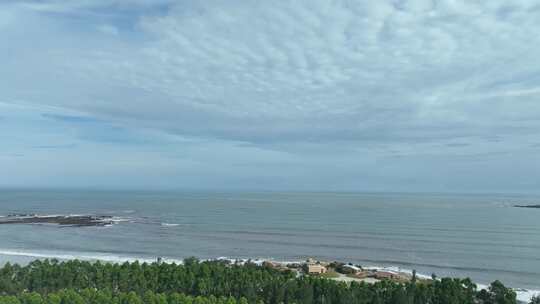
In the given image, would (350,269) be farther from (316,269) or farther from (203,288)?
(203,288)

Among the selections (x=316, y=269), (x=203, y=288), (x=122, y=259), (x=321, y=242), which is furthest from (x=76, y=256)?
(x=321, y=242)

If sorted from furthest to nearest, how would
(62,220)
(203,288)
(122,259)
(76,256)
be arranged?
1. (62,220)
2. (76,256)
3. (122,259)
4. (203,288)

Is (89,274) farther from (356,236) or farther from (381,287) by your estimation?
(356,236)

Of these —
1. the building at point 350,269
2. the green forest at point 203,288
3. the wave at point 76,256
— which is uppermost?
the green forest at point 203,288

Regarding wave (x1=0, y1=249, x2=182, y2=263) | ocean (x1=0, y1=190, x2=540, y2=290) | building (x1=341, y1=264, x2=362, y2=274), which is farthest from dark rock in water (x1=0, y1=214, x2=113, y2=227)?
building (x1=341, y1=264, x2=362, y2=274)

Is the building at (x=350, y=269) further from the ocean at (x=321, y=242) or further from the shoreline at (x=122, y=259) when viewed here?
the ocean at (x=321, y=242)

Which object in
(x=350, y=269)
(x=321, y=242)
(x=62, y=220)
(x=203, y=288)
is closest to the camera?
(x=203, y=288)

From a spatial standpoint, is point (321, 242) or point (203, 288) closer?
point (203, 288)

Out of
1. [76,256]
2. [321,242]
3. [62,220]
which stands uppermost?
[62,220]

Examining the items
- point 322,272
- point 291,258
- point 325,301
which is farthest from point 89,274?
point 291,258

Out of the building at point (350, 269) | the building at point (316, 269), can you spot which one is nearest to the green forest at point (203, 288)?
the building at point (316, 269)
